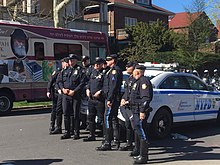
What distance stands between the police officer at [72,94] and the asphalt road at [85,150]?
0.40 metres

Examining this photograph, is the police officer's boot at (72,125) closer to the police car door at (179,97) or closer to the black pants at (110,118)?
the black pants at (110,118)

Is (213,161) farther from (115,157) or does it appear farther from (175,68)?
(175,68)

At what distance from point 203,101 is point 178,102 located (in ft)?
3.48

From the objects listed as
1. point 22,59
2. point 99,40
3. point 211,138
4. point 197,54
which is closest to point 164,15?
point 197,54

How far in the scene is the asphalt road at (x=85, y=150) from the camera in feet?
22.6

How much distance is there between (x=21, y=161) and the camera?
6.86 meters

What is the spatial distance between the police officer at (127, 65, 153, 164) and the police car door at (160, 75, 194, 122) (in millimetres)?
2176

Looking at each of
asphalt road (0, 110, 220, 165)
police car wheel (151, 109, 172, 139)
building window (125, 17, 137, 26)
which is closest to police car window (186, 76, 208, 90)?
asphalt road (0, 110, 220, 165)

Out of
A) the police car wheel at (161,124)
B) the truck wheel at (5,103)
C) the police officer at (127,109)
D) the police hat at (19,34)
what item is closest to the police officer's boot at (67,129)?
the police officer at (127,109)

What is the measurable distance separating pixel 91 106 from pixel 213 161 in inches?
113

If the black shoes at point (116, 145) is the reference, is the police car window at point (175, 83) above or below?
above

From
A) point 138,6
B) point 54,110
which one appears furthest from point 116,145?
point 138,6

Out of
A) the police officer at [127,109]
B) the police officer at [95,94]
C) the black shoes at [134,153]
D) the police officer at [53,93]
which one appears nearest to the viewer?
the black shoes at [134,153]

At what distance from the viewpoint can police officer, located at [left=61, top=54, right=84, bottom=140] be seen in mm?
8781
